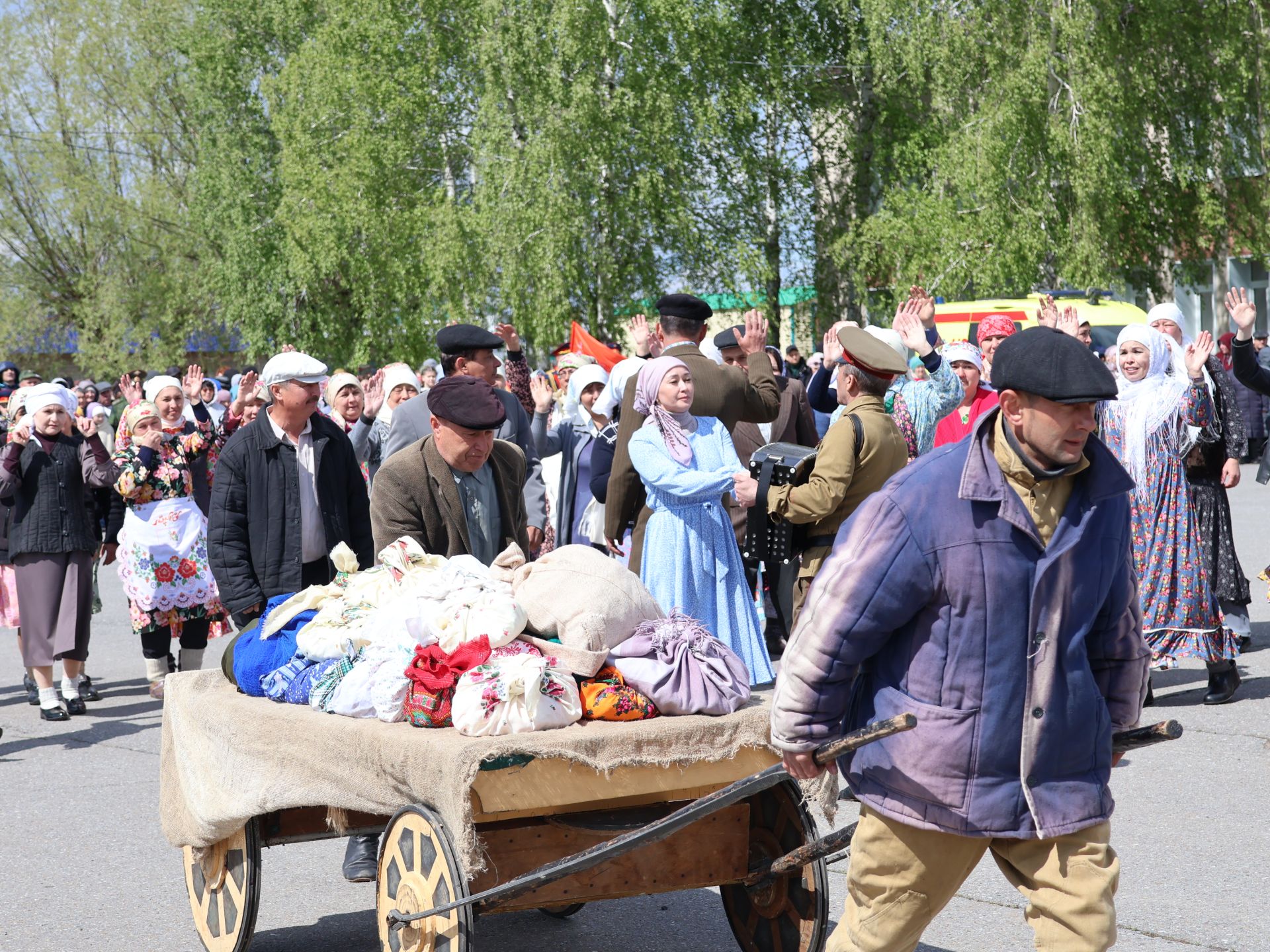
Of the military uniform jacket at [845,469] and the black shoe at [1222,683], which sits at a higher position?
the military uniform jacket at [845,469]

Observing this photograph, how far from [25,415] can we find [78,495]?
0.66 m

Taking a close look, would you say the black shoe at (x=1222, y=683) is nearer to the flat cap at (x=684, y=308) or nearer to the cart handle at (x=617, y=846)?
the flat cap at (x=684, y=308)

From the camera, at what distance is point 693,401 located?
276 inches

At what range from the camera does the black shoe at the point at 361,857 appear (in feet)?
16.2

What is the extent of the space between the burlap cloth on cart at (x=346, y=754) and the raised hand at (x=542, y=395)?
205 inches

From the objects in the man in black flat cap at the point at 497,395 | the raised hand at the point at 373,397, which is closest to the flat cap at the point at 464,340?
the man in black flat cap at the point at 497,395

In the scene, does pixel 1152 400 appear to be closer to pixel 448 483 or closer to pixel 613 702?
pixel 448 483

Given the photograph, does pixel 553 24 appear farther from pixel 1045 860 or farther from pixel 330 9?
pixel 1045 860

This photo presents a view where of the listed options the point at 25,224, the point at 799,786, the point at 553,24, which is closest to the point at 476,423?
the point at 799,786

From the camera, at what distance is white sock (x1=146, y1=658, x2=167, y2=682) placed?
29.3 ft

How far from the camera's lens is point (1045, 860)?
3.08 meters

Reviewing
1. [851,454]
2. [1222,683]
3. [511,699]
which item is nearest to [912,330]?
[851,454]


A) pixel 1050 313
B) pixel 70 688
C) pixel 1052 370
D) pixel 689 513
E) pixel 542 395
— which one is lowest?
pixel 70 688

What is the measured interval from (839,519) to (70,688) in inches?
206
